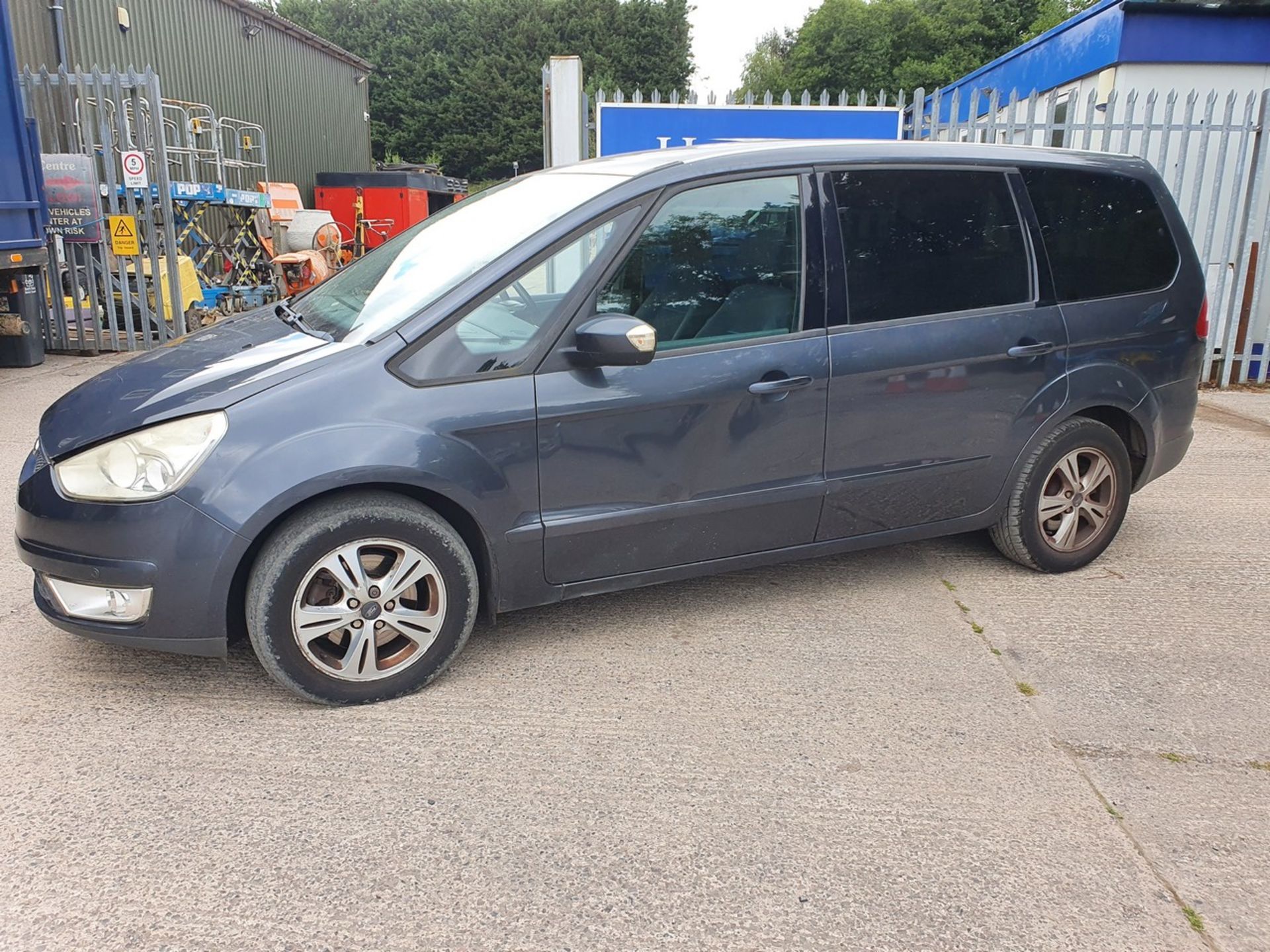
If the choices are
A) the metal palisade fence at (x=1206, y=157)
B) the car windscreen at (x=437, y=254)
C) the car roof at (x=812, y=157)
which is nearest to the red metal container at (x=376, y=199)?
the metal palisade fence at (x=1206, y=157)

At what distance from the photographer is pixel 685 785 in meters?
2.86

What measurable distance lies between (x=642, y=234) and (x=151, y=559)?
1.90 m

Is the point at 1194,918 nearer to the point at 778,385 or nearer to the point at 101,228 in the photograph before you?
the point at 778,385

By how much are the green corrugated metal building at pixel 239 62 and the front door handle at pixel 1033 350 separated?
428 inches

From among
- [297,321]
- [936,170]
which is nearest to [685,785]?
[297,321]

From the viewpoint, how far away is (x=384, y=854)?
8.32 ft

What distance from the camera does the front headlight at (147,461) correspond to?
2984 millimetres

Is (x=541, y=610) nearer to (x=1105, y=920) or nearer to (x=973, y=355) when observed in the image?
(x=973, y=355)

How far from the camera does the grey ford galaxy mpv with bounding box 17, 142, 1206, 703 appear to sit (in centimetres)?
305

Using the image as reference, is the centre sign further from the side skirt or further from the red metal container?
the red metal container

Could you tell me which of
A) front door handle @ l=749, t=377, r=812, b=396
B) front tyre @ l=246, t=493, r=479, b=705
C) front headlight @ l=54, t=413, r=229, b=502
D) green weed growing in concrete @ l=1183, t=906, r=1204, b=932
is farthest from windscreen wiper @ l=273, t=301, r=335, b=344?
green weed growing in concrete @ l=1183, t=906, r=1204, b=932

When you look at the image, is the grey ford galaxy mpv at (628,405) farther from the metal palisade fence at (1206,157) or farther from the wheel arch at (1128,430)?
the metal palisade fence at (1206,157)

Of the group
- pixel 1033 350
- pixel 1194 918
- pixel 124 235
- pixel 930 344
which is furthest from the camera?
pixel 124 235

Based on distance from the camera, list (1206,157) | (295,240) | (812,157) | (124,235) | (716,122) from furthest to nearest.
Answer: (295,240) → (124,235) → (1206,157) → (716,122) → (812,157)
